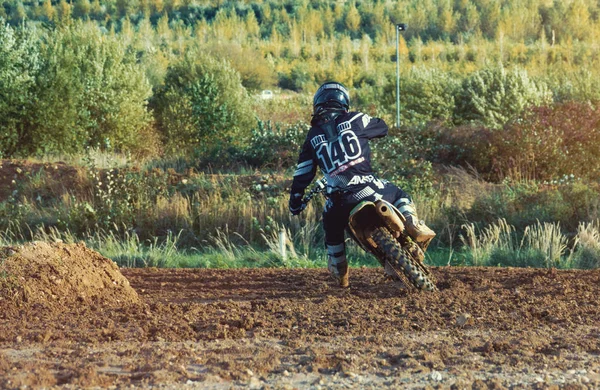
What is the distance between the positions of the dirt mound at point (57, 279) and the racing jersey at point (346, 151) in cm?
198

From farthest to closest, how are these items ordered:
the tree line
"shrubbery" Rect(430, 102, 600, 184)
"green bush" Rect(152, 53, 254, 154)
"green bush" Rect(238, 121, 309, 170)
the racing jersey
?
"green bush" Rect(152, 53, 254, 154)
the tree line
"green bush" Rect(238, 121, 309, 170)
"shrubbery" Rect(430, 102, 600, 184)
the racing jersey

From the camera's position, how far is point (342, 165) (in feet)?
24.5

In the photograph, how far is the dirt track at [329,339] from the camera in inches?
196

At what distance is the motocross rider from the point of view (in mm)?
7449

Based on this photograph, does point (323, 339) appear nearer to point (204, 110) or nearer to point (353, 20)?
point (204, 110)

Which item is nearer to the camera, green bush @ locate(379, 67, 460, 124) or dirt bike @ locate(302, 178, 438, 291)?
dirt bike @ locate(302, 178, 438, 291)

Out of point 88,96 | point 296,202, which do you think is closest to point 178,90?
point 88,96

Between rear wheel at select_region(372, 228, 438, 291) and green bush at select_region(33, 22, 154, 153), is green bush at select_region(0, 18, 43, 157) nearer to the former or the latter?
green bush at select_region(33, 22, 154, 153)

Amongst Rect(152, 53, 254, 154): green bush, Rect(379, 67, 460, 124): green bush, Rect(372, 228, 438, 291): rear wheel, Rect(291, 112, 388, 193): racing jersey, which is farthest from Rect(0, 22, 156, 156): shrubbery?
Rect(372, 228, 438, 291): rear wheel

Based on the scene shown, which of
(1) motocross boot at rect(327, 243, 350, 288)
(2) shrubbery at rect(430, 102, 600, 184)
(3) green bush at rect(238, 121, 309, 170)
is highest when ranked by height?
(1) motocross boot at rect(327, 243, 350, 288)

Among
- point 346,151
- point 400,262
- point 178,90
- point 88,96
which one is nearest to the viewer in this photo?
point 400,262

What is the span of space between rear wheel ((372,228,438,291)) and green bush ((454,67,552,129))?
72.9ft

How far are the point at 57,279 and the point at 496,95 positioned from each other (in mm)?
24459

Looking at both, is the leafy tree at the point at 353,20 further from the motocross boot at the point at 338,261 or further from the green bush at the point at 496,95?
the motocross boot at the point at 338,261
